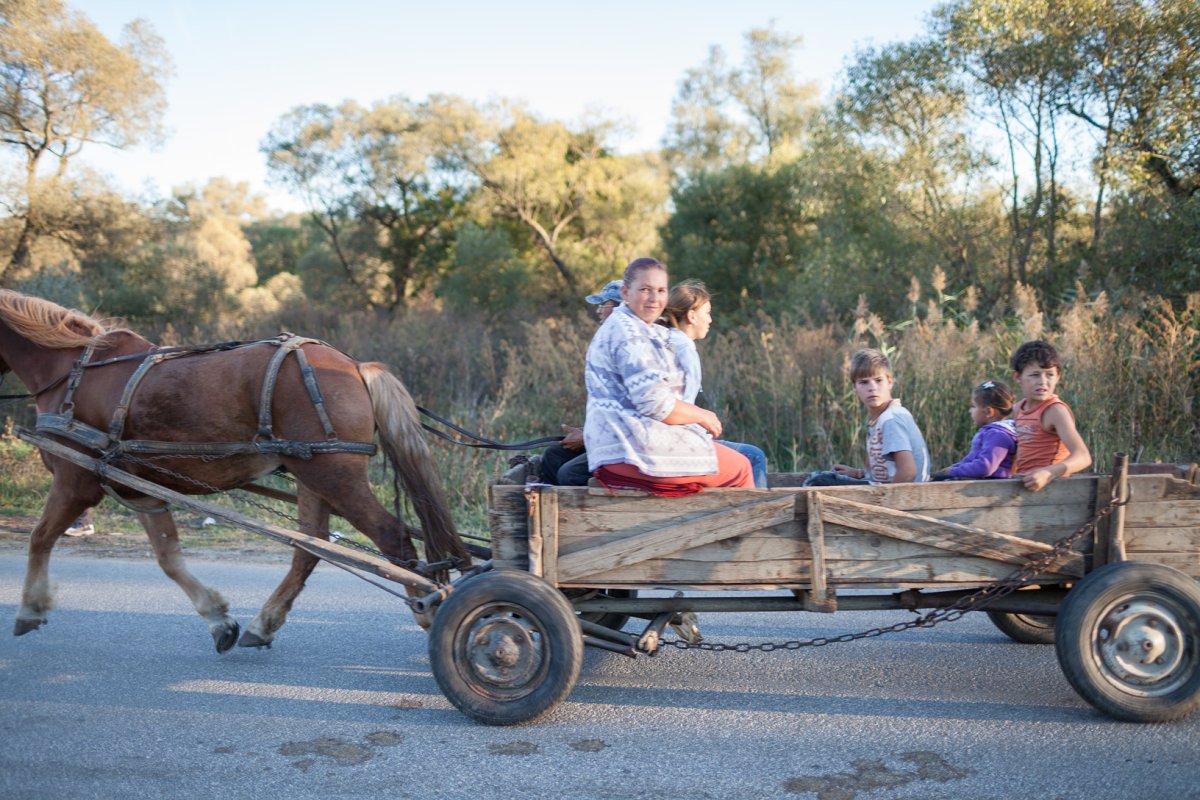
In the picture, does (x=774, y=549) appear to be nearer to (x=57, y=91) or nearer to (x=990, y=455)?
(x=990, y=455)

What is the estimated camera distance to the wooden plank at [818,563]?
12.2 feet

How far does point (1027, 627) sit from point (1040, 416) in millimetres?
1323

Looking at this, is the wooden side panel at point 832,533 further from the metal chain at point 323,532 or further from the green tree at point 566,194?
the green tree at point 566,194

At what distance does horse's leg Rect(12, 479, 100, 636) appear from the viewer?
4828mm

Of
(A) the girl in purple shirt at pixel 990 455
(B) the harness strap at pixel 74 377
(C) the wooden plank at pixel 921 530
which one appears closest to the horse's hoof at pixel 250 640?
(B) the harness strap at pixel 74 377

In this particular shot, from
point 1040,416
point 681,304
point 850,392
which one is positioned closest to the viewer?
point 1040,416

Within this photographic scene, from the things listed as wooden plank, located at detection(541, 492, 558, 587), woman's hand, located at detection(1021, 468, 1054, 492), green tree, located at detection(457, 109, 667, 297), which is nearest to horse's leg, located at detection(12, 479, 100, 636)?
wooden plank, located at detection(541, 492, 558, 587)

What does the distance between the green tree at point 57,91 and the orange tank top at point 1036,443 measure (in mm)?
18119

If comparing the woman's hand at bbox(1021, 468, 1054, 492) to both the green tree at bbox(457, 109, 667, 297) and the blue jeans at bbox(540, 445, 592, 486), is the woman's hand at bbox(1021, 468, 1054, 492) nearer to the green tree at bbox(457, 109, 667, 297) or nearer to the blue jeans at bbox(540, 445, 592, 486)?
the blue jeans at bbox(540, 445, 592, 486)

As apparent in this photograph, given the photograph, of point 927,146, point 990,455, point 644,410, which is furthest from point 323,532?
point 927,146

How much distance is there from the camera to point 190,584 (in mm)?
5004

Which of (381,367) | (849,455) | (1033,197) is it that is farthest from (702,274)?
(381,367)

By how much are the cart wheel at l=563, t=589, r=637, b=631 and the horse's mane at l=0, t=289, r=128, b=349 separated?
9.95 feet

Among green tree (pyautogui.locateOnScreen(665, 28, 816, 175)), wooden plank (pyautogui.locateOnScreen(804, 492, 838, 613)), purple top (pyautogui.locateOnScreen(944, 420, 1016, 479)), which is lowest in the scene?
wooden plank (pyautogui.locateOnScreen(804, 492, 838, 613))
